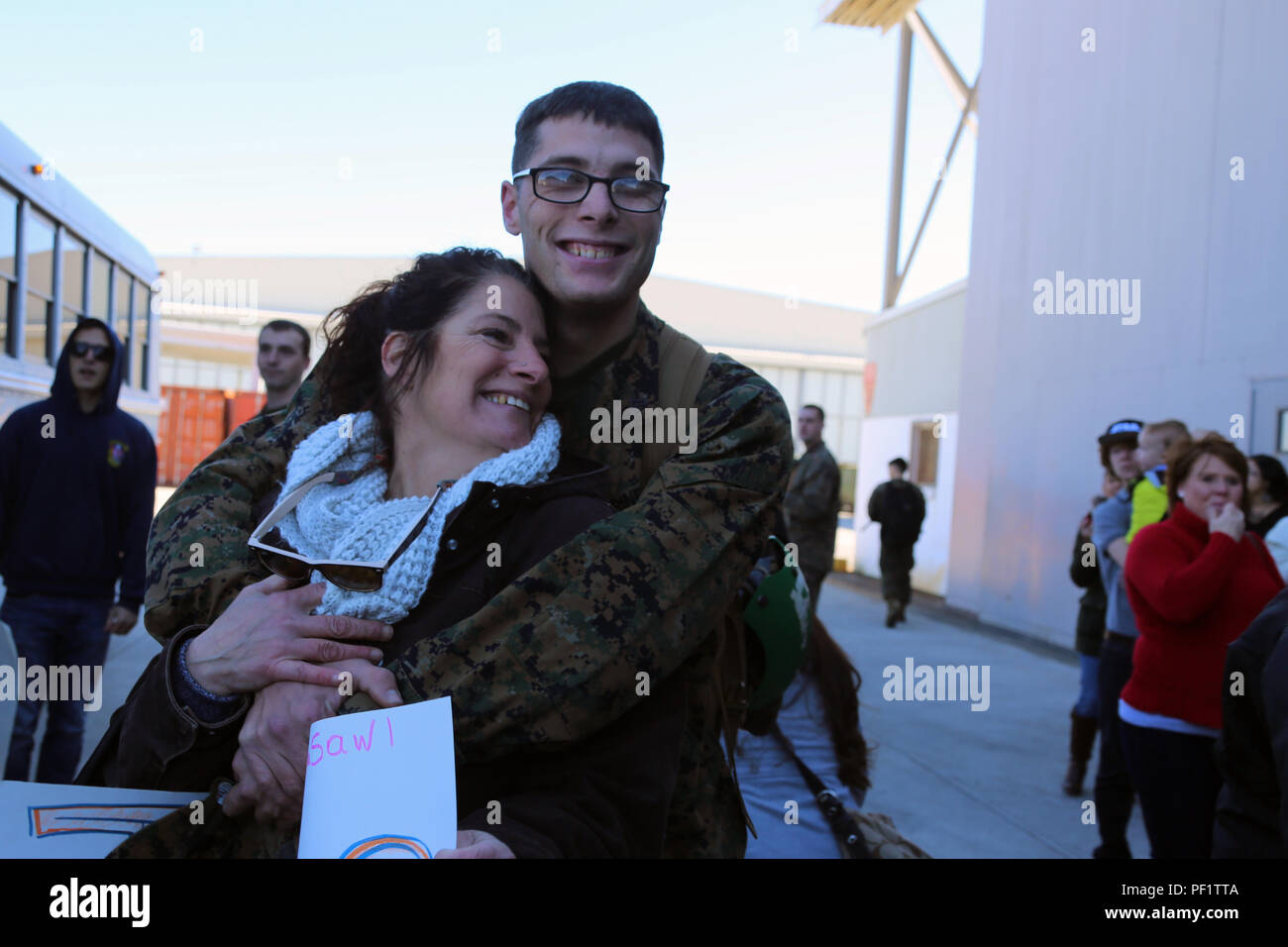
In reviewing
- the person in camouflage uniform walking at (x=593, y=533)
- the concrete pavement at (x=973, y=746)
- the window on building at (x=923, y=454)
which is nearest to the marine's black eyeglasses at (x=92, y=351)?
the concrete pavement at (x=973, y=746)

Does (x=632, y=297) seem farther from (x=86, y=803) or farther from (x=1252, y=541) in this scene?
(x=1252, y=541)

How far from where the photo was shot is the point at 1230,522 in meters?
3.24

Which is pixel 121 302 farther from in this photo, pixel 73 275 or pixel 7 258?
pixel 7 258

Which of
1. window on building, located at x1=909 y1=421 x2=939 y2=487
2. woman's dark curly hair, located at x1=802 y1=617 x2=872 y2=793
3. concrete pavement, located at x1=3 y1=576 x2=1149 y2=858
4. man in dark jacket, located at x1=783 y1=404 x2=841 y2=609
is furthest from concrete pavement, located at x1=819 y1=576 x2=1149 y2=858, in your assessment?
window on building, located at x1=909 y1=421 x2=939 y2=487

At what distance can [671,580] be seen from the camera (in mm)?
1371

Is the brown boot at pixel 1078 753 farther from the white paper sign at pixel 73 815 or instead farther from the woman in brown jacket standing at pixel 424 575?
the white paper sign at pixel 73 815

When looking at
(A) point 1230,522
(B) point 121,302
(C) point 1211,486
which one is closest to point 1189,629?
(A) point 1230,522

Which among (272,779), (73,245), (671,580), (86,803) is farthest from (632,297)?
(73,245)

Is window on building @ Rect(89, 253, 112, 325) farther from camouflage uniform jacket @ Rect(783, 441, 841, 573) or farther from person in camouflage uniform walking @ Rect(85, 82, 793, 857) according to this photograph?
person in camouflage uniform walking @ Rect(85, 82, 793, 857)

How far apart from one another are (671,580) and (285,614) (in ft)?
1.82

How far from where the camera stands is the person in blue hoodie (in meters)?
4.12
